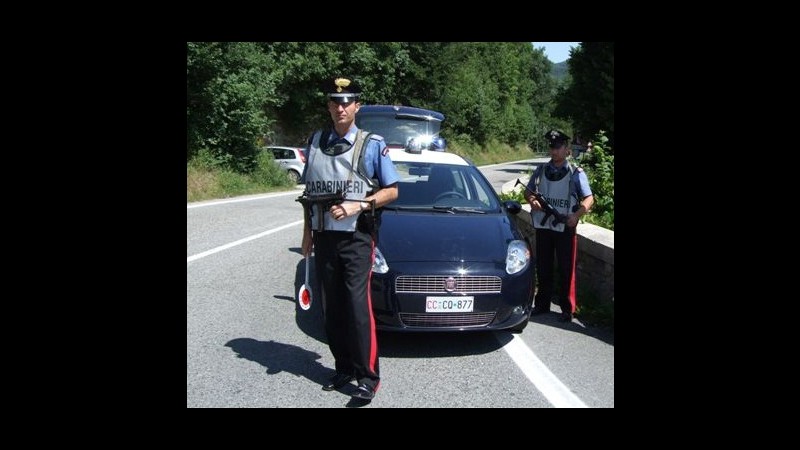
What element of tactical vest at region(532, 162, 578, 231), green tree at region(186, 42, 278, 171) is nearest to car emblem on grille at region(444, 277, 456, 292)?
tactical vest at region(532, 162, 578, 231)

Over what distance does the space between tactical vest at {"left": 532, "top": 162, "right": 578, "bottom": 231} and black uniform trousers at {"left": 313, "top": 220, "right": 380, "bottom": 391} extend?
8.40ft

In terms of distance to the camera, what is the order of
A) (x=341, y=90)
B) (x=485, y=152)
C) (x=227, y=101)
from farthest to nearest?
(x=485, y=152), (x=227, y=101), (x=341, y=90)

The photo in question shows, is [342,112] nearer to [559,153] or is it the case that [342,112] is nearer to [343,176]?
[343,176]

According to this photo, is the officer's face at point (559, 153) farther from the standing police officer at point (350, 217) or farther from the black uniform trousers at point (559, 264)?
the standing police officer at point (350, 217)

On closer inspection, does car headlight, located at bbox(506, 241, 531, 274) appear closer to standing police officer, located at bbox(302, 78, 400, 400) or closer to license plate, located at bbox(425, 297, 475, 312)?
license plate, located at bbox(425, 297, 475, 312)

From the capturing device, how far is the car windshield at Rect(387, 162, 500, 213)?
5.95m

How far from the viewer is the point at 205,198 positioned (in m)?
18.2

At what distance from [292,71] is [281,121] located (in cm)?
489

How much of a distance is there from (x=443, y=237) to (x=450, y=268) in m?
0.49

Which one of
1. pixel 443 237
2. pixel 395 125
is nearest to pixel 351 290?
pixel 443 237

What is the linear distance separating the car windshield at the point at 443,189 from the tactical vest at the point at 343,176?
6.51 ft

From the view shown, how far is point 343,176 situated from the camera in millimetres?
3854
